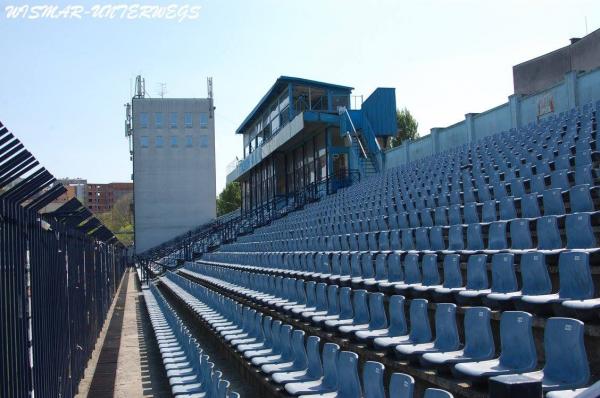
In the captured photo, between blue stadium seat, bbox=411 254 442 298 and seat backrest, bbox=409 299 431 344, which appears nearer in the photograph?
seat backrest, bbox=409 299 431 344

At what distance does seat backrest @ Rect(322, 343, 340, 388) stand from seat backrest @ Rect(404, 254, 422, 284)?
5.73 ft

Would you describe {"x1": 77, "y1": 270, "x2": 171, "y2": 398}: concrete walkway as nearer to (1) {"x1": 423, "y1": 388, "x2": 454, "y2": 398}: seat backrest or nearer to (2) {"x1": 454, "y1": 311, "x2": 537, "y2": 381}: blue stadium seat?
(2) {"x1": 454, "y1": 311, "x2": 537, "y2": 381}: blue stadium seat

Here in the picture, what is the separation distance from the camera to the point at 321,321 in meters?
6.91

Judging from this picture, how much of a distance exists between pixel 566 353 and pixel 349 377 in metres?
1.57

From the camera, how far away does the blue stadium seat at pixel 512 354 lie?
3.88 meters

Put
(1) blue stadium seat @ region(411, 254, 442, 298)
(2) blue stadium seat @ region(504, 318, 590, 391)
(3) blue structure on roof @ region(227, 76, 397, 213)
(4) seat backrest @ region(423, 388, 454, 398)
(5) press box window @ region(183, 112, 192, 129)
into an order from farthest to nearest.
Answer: (5) press box window @ region(183, 112, 192, 129)
(3) blue structure on roof @ region(227, 76, 397, 213)
(1) blue stadium seat @ region(411, 254, 442, 298)
(2) blue stadium seat @ region(504, 318, 590, 391)
(4) seat backrest @ region(423, 388, 454, 398)

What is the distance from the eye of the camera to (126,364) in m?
10.6

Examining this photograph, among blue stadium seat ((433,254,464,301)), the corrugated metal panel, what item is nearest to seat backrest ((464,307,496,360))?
blue stadium seat ((433,254,464,301))

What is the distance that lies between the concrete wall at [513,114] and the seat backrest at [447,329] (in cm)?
1062

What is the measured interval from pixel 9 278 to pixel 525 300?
3.34m

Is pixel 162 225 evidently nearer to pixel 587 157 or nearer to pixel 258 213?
pixel 258 213

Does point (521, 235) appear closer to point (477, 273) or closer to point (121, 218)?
point (477, 273)

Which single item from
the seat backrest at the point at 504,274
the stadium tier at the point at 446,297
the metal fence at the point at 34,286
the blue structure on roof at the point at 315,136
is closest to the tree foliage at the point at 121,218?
the blue structure on roof at the point at 315,136

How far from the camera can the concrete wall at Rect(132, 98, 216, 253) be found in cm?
5044
